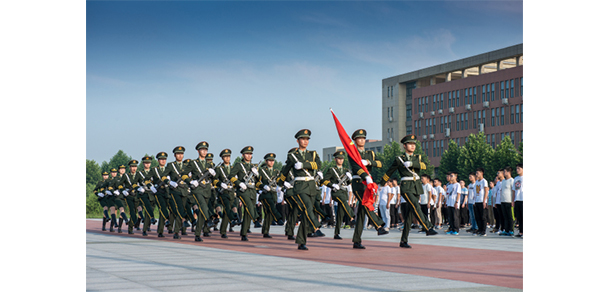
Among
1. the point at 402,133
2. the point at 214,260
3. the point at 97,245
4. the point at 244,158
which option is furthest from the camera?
the point at 402,133

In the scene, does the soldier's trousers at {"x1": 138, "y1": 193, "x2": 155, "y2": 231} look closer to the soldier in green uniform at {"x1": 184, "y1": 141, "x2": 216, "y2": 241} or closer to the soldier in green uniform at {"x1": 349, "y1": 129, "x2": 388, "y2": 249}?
the soldier in green uniform at {"x1": 184, "y1": 141, "x2": 216, "y2": 241}

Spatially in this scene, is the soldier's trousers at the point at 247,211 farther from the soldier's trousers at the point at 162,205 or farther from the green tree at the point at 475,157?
the green tree at the point at 475,157

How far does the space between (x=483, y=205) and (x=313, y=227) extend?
6.77 metres

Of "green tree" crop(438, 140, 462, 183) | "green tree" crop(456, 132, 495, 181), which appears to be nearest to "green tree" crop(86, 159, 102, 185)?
"green tree" crop(438, 140, 462, 183)

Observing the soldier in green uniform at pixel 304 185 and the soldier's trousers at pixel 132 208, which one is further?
the soldier's trousers at pixel 132 208

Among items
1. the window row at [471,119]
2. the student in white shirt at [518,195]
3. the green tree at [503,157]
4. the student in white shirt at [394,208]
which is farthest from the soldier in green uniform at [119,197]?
the window row at [471,119]

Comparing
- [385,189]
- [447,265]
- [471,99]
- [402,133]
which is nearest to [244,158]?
[385,189]

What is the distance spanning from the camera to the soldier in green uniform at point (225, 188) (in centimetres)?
1691

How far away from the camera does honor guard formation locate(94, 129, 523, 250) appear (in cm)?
1279

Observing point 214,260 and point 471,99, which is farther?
point 471,99

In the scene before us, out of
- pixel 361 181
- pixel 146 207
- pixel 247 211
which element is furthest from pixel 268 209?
pixel 361 181

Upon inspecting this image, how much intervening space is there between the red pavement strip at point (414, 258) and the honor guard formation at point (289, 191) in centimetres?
46

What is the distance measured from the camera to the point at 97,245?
14.4 metres
